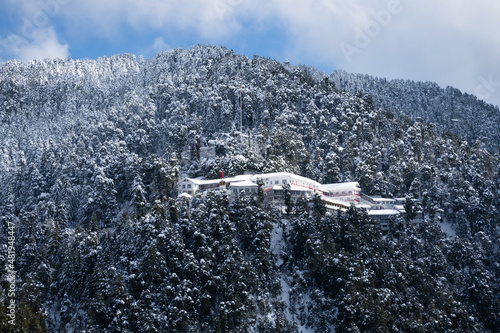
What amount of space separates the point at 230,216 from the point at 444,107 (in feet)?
404

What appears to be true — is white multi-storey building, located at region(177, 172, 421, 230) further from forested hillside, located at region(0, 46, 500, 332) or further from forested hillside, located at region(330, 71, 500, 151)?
forested hillside, located at region(330, 71, 500, 151)

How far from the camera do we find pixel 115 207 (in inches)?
3711

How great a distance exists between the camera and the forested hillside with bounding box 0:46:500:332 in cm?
6969

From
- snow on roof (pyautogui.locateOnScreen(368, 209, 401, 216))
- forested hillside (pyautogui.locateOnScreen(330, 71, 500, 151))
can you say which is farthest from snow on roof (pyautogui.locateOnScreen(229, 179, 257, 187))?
forested hillside (pyautogui.locateOnScreen(330, 71, 500, 151))

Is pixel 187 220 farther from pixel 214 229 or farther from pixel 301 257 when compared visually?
pixel 301 257

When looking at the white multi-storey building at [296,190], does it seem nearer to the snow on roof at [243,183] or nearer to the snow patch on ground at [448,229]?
the snow on roof at [243,183]

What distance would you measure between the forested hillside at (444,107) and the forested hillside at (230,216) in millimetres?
37680

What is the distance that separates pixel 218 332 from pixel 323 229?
24.0m

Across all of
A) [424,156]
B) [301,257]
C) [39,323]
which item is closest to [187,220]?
[301,257]

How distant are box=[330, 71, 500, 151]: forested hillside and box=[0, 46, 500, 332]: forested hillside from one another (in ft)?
124

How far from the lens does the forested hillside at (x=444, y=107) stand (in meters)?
159

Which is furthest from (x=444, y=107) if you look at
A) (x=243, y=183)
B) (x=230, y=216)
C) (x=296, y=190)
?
(x=230, y=216)

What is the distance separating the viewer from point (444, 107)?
181375 millimetres

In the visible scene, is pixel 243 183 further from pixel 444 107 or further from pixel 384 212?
pixel 444 107
